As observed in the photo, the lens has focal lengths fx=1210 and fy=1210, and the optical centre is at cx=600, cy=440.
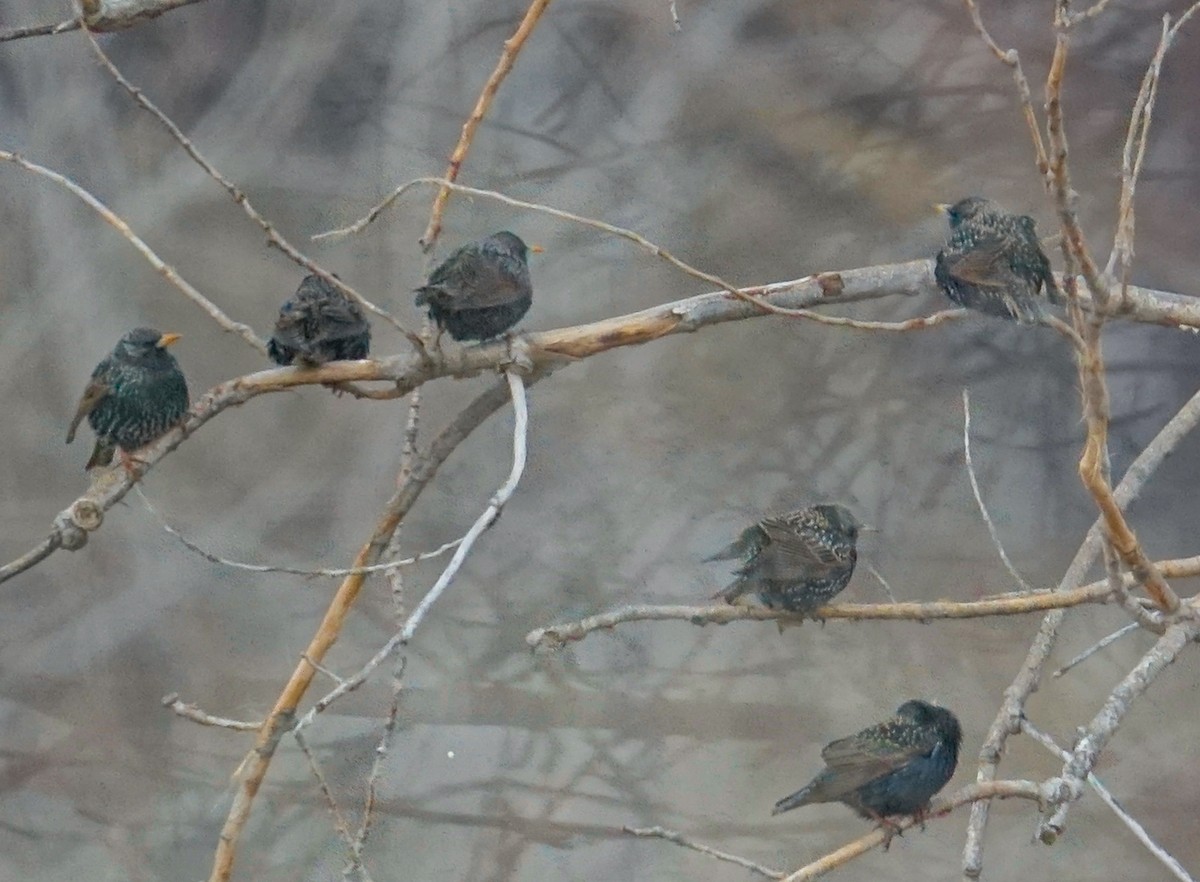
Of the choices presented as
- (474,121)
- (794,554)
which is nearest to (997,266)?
(794,554)

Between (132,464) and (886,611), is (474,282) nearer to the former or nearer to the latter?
(132,464)

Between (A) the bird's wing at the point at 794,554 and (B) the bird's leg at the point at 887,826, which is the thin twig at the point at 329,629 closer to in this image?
(A) the bird's wing at the point at 794,554

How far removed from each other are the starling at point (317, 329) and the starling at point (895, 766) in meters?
1.34

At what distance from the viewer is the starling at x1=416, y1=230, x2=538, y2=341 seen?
2523 millimetres

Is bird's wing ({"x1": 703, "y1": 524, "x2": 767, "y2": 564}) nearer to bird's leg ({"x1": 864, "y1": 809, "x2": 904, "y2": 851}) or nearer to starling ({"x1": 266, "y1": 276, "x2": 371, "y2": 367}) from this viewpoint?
bird's leg ({"x1": 864, "y1": 809, "x2": 904, "y2": 851})

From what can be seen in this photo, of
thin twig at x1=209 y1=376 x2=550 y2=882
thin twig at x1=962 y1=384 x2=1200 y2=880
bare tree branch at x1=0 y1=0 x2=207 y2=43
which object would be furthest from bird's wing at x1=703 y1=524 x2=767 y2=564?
bare tree branch at x1=0 y1=0 x2=207 y2=43

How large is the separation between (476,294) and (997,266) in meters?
1.12

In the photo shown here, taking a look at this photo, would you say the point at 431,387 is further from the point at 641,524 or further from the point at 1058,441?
the point at 1058,441

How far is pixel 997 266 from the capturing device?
8.55 feet

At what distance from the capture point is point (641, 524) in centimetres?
377

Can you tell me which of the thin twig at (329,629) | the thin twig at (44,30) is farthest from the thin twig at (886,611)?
the thin twig at (44,30)

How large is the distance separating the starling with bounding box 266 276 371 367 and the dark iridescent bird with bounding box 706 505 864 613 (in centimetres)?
93

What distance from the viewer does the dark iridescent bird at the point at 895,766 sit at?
8.02ft

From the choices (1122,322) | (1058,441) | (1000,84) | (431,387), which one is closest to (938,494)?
(1058,441)
